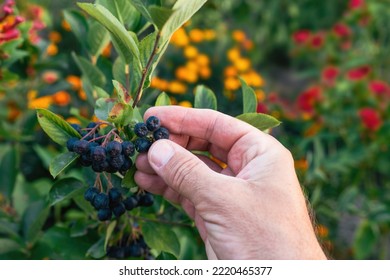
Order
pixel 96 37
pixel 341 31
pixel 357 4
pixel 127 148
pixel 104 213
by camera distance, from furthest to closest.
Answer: pixel 341 31
pixel 357 4
pixel 96 37
pixel 104 213
pixel 127 148

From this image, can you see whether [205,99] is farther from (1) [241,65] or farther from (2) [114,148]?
(1) [241,65]

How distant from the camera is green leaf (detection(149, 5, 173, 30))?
2.92ft

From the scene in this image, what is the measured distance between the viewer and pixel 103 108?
3.53 feet

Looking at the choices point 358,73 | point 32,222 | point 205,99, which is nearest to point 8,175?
point 32,222

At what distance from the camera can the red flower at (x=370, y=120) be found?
2.66 metres

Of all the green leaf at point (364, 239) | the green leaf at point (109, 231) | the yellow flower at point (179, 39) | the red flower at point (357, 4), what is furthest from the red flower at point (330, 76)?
the green leaf at point (109, 231)

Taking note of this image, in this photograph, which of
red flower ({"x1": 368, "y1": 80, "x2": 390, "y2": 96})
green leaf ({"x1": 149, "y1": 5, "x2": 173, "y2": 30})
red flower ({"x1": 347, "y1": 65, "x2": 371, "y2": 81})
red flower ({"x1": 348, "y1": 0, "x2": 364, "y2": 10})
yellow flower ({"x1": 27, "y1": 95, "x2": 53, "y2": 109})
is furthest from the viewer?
red flower ({"x1": 348, "y1": 0, "x2": 364, "y2": 10})

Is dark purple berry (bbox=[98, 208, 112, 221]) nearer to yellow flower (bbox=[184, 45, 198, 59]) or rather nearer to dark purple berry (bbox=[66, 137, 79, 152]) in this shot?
dark purple berry (bbox=[66, 137, 79, 152])

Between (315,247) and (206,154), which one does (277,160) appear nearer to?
(315,247)

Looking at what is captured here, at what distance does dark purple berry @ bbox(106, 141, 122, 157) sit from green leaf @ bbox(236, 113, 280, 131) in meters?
0.33

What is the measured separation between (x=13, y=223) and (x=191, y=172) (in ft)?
2.30

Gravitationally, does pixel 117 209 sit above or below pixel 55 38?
above

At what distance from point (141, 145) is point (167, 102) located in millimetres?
197

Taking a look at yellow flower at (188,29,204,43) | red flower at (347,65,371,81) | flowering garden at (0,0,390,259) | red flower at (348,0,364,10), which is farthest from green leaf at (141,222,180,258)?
red flower at (348,0,364,10)
